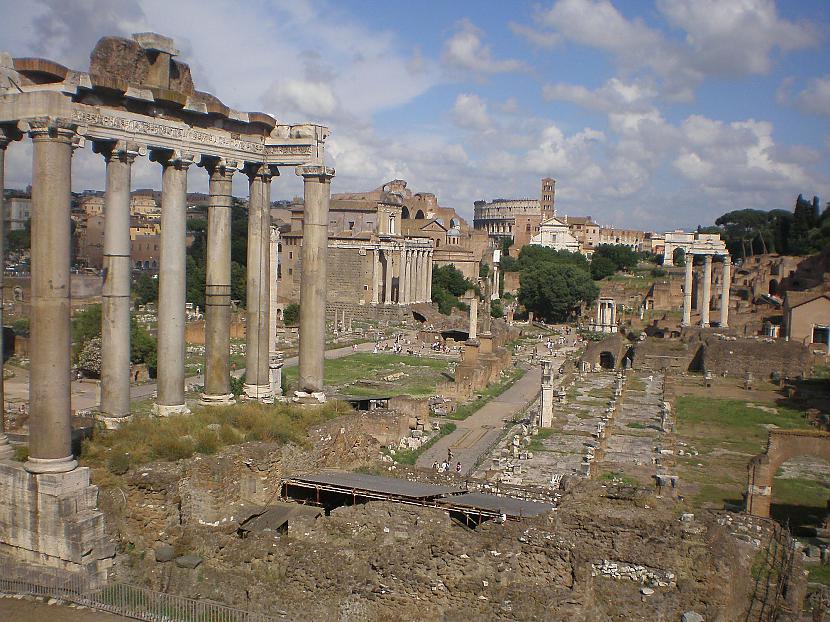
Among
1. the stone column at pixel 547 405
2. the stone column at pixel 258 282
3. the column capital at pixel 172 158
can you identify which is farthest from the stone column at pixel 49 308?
the stone column at pixel 547 405

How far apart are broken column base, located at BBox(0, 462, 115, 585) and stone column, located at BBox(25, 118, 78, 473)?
214 millimetres

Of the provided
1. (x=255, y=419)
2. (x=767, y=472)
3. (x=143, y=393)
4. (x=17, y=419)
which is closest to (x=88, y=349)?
(x=143, y=393)

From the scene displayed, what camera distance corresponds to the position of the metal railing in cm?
985

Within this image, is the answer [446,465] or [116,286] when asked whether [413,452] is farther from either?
[116,286]

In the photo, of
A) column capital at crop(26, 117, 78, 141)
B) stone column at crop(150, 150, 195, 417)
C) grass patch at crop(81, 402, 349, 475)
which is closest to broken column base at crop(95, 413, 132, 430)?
grass patch at crop(81, 402, 349, 475)

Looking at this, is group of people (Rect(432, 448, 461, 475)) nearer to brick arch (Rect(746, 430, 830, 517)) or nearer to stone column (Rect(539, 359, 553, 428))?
stone column (Rect(539, 359, 553, 428))

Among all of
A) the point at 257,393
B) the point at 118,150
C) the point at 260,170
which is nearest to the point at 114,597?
the point at 257,393

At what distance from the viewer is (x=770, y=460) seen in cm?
1850

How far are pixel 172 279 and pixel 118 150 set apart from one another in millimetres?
2398

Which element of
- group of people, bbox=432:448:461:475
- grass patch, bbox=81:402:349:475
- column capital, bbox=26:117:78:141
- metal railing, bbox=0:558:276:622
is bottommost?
group of people, bbox=432:448:461:475

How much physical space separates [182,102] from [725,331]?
2107 inches

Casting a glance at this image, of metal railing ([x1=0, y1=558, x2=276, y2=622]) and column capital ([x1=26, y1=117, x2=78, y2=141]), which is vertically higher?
column capital ([x1=26, y1=117, x2=78, y2=141])

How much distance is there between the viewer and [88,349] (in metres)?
36.9

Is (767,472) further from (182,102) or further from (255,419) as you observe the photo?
(182,102)
